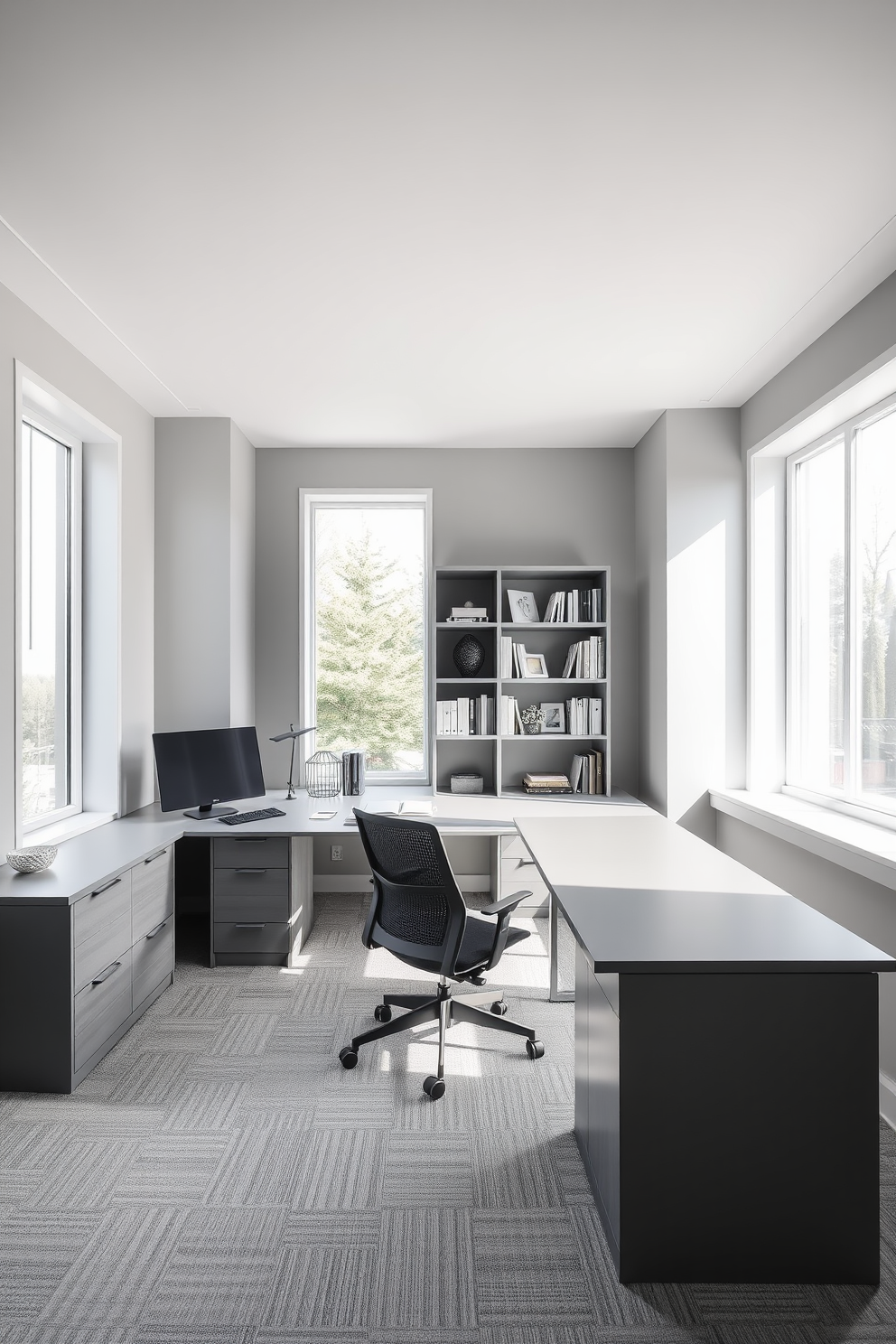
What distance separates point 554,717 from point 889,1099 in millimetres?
2675

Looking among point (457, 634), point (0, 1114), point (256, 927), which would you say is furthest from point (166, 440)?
point (0, 1114)

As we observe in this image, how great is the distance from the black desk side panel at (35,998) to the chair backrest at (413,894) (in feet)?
3.30

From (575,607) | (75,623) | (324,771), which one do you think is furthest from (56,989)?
(575,607)

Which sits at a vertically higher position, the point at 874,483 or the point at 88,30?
the point at 88,30

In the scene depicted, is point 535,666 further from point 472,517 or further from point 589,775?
point 472,517

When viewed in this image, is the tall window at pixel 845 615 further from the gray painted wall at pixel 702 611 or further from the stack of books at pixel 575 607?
the stack of books at pixel 575 607

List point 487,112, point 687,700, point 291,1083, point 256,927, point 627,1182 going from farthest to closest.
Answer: point 687,700, point 256,927, point 291,1083, point 487,112, point 627,1182

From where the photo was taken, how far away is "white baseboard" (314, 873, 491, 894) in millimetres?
4926

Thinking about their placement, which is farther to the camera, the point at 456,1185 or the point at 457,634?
the point at 457,634

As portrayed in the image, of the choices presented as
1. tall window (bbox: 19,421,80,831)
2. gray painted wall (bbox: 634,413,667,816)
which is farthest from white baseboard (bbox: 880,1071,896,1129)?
tall window (bbox: 19,421,80,831)

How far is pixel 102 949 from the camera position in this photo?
2.84 m

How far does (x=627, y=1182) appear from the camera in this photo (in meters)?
1.73

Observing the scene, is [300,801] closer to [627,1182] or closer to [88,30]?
[627,1182]

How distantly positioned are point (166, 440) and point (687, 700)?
10.3 ft
